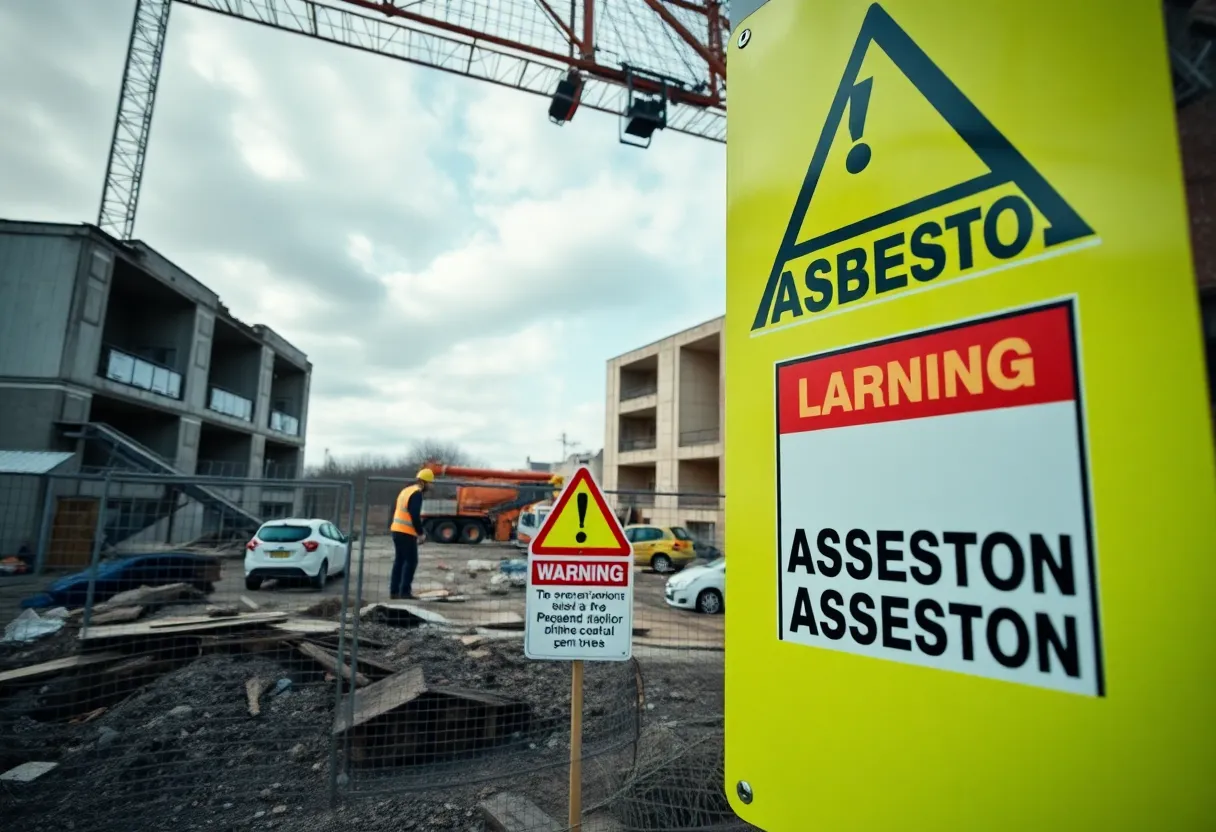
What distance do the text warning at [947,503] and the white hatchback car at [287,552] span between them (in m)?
10.5

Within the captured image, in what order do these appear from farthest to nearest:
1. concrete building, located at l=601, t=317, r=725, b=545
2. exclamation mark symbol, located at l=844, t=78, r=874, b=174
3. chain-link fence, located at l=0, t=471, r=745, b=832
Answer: concrete building, located at l=601, t=317, r=725, b=545, chain-link fence, located at l=0, t=471, r=745, b=832, exclamation mark symbol, located at l=844, t=78, r=874, b=174

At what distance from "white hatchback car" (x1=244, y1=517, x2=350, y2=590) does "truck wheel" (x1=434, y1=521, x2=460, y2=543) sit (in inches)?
550

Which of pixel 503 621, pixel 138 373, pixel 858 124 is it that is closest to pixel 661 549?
pixel 503 621

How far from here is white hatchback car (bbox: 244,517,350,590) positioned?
10219mm

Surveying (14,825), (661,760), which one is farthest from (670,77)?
(14,825)

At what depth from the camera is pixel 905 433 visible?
94 cm

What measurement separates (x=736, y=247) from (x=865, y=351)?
1.33 ft

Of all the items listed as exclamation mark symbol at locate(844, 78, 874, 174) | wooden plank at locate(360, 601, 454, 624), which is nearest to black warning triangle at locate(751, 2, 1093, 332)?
exclamation mark symbol at locate(844, 78, 874, 174)

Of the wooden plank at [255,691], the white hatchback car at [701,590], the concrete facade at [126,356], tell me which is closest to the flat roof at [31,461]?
the concrete facade at [126,356]

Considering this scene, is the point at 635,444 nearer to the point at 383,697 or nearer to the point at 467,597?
the point at 467,597

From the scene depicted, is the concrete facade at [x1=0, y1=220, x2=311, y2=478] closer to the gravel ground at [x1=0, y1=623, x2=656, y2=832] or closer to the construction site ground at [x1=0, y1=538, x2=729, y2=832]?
the construction site ground at [x1=0, y1=538, x2=729, y2=832]

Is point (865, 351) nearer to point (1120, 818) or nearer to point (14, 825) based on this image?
point (1120, 818)

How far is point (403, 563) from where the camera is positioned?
273 inches

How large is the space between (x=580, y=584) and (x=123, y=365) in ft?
73.5
